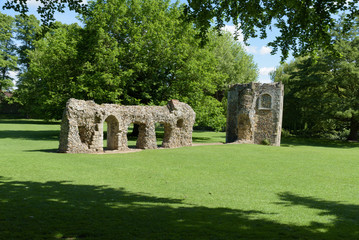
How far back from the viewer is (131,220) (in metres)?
5.98

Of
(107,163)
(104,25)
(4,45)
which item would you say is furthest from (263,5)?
(4,45)

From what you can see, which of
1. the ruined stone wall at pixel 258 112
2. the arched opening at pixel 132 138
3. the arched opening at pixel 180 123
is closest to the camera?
the arched opening at pixel 180 123

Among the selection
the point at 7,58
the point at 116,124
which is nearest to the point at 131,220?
the point at 116,124

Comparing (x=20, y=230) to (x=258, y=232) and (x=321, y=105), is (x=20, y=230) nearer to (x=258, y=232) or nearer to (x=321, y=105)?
(x=258, y=232)

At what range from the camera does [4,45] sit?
2295 inches

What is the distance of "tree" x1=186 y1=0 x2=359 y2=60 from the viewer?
25.3 ft

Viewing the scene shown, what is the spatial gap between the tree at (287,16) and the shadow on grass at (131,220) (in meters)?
4.43

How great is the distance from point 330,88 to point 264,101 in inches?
509

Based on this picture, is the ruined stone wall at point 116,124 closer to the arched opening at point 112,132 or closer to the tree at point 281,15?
the arched opening at point 112,132

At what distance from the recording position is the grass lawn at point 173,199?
5.39 m

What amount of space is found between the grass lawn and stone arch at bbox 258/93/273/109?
1408 cm

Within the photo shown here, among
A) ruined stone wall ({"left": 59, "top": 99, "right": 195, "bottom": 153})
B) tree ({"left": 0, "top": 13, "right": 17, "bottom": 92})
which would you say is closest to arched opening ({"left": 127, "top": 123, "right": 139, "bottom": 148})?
ruined stone wall ({"left": 59, "top": 99, "right": 195, "bottom": 153})

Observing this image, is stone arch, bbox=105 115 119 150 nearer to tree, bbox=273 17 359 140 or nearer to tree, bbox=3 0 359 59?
tree, bbox=3 0 359 59

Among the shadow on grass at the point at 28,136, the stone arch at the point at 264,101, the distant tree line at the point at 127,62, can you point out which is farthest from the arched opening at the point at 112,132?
the stone arch at the point at 264,101
